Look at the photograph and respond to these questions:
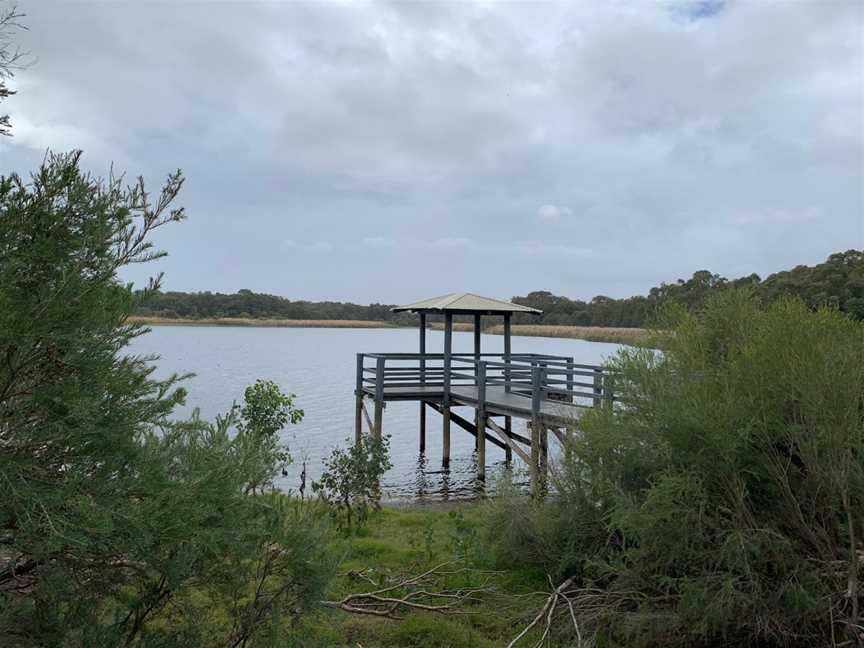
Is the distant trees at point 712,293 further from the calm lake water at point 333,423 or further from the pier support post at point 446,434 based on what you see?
the pier support post at point 446,434

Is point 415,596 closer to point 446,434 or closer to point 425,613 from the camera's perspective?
point 425,613

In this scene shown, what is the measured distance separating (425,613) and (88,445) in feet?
11.5

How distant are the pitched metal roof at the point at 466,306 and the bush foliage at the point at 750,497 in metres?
10.4

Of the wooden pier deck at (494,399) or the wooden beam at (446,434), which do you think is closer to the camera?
the wooden pier deck at (494,399)

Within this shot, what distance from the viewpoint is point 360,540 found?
7547 millimetres

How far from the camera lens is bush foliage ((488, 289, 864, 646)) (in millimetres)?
4473

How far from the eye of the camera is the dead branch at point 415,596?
5.34 meters

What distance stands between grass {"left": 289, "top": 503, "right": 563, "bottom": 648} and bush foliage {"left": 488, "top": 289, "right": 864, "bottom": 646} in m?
0.67

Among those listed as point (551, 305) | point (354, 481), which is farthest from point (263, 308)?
point (354, 481)

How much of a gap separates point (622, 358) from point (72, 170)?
4256 mm

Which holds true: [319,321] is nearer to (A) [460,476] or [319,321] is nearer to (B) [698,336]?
(A) [460,476]

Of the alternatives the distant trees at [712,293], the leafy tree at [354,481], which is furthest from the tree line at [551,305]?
the leafy tree at [354,481]

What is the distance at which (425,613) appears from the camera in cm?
537

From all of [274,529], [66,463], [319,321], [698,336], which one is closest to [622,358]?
[698,336]
